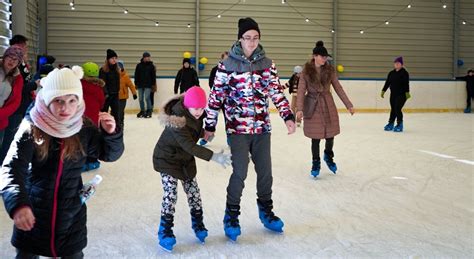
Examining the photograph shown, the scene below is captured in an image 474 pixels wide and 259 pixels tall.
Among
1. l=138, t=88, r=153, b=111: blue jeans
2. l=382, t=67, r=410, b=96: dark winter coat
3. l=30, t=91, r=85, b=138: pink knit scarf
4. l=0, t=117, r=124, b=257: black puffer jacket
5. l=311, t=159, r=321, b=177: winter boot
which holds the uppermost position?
l=382, t=67, r=410, b=96: dark winter coat

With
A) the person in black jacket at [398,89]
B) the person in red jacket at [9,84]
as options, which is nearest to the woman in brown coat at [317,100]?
the person in red jacket at [9,84]

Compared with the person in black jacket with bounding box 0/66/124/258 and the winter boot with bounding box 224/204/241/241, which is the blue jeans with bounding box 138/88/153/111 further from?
the person in black jacket with bounding box 0/66/124/258

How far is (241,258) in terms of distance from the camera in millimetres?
3166

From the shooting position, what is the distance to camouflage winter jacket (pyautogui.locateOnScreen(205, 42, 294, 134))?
360 centimetres

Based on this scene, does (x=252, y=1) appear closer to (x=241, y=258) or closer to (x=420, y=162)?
(x=420, y=162)

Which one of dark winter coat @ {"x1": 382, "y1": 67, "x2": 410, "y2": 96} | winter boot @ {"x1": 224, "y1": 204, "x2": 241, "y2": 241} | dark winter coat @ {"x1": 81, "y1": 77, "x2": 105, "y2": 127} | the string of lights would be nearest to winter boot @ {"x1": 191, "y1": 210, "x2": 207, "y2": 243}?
winter boot @ {"x1": 224, "y1": 204, "x2": 241, "y2": 241}

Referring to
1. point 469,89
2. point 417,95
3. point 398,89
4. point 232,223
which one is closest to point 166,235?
point 232,223

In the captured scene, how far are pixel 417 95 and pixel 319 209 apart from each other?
13.1 meters

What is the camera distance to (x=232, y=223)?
11.7 ft

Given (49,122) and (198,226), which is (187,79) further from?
(49,122)

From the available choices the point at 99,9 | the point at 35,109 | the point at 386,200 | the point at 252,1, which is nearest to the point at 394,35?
the point at 252,1

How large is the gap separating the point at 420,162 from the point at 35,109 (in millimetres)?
5681

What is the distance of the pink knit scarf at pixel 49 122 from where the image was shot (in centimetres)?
201

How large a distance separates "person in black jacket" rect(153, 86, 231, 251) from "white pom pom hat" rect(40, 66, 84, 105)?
3.82 feet
